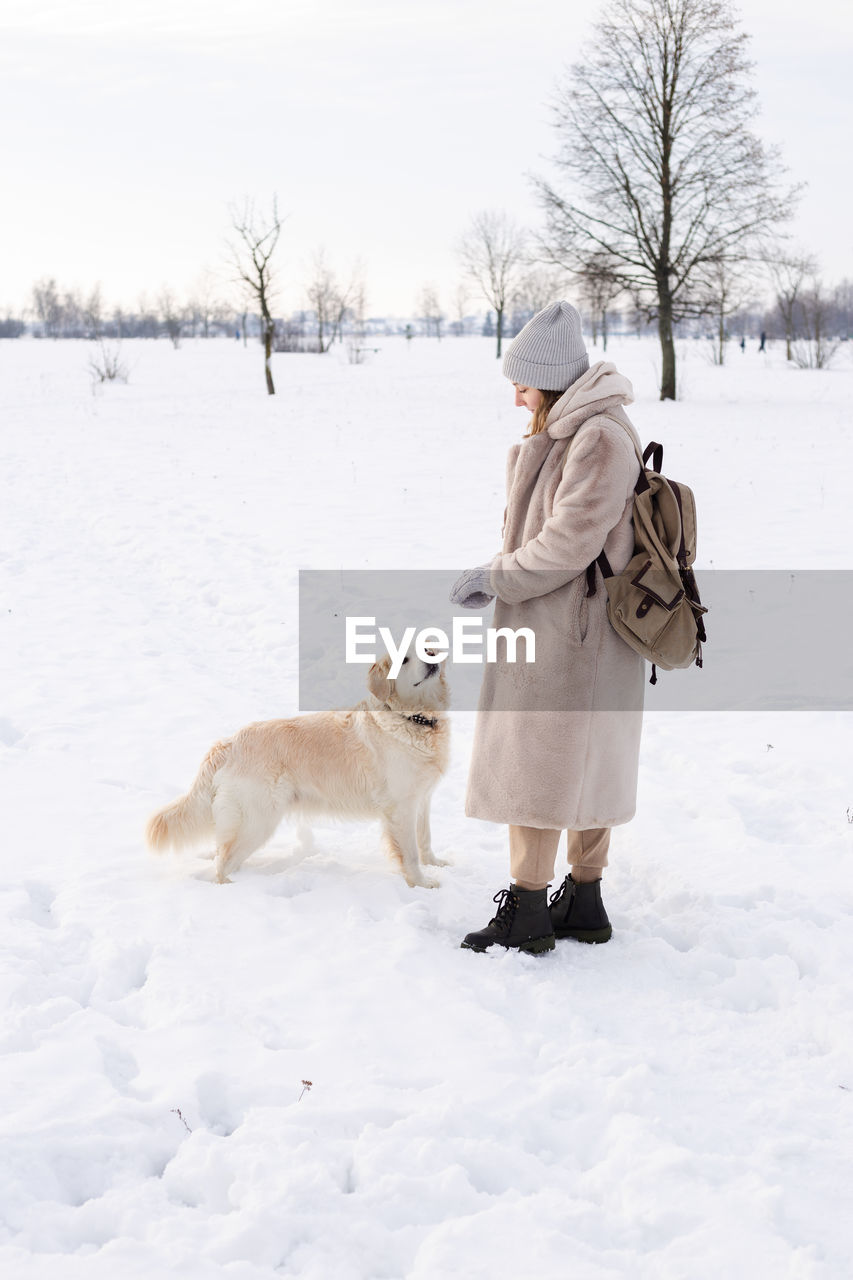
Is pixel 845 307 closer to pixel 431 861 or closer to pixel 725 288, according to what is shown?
pixel 725 288

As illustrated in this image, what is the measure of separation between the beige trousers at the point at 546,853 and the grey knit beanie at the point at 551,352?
1559 millimetres

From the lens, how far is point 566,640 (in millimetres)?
3244

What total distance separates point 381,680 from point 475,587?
34.6 inches

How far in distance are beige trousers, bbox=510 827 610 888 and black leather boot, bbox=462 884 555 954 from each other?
5 centimetres

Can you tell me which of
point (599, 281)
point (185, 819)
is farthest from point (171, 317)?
point (185, 819)

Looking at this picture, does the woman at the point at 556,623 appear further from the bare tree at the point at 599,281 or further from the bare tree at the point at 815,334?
the bare tree at the point at 815,334

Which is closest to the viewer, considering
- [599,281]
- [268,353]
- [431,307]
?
[599,281]

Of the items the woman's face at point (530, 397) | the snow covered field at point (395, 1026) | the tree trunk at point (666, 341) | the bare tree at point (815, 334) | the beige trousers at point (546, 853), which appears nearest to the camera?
the snow covered field at point (395, 1026)

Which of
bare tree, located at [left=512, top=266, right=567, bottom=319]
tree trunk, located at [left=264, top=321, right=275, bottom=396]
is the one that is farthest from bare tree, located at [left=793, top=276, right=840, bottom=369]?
tree trunk, located at [left=264, top=321, right=275, bottom=396]

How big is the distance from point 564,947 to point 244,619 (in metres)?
5.26

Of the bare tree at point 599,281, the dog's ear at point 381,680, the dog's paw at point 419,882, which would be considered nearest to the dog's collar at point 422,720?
the dog's ear at point 381,680

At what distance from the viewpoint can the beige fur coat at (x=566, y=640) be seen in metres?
3.11

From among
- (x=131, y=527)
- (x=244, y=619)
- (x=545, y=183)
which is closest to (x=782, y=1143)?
(x=244, y=619)

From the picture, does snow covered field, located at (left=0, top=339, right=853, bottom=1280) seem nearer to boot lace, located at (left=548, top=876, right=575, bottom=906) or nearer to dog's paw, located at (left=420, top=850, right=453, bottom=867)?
dog's paw, located at (left=420, top=850, right=453, bottom=867)
